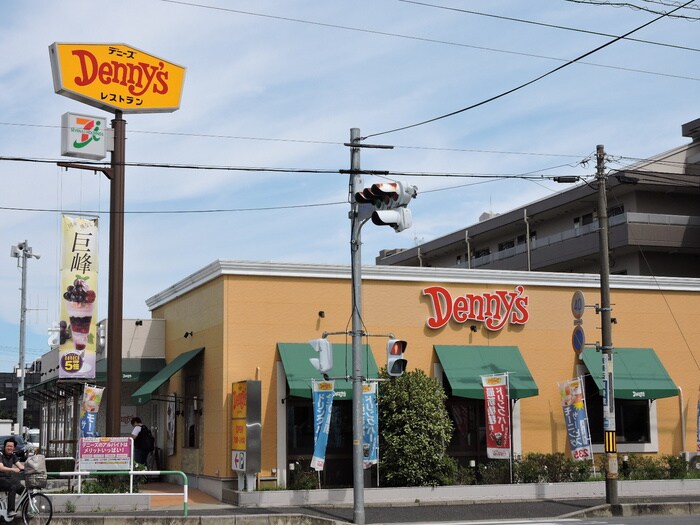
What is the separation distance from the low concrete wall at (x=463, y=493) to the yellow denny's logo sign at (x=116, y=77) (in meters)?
10.2

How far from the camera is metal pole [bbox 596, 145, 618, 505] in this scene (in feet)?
70.5

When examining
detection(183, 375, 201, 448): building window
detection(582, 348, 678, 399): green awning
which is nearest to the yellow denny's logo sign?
detection(183, 375, 201, 448): building window

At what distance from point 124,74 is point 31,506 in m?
11.7

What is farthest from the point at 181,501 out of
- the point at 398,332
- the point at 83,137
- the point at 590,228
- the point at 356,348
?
the point at 590,228

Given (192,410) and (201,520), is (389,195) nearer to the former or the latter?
(201,520)

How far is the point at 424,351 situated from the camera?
83.6 ft

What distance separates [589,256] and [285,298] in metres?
26.7

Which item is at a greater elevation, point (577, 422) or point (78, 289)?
point (78, 289)

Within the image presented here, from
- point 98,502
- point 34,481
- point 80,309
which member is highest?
point 80,309

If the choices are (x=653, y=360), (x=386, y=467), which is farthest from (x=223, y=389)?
(x=653, y=360)

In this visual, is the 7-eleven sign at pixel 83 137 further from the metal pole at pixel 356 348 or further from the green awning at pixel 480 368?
the green awning at pixel 480 368

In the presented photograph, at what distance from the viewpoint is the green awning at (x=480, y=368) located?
2467 cm

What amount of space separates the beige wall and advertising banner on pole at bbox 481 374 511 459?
6.90 ft

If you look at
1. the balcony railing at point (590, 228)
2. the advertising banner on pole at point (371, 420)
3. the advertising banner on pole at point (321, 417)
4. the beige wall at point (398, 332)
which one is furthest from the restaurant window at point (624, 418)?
the balcony railing at point (590, 228)
